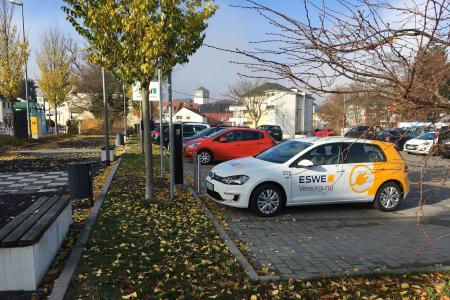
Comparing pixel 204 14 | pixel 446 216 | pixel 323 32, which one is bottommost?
pixel 446 216

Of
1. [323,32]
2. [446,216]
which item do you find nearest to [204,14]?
[323,32]

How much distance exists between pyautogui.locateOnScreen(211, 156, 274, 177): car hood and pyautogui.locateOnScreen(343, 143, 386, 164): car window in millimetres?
1663

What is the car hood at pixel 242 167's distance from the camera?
7426 mm

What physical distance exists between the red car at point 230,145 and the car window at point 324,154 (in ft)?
23.0

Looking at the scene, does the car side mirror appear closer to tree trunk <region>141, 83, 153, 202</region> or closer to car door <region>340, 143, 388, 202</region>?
car door <region>340, 143, 388, 202</region>

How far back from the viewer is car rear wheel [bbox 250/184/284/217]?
7.27m

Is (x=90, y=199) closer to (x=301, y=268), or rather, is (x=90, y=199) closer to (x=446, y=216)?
(x=301, y=268)

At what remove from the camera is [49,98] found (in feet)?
110

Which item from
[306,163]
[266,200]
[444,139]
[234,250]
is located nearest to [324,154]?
[306,163]

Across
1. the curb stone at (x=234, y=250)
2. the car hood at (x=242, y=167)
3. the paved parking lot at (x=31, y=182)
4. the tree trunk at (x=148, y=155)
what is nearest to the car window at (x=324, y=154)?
the car hood at (x=242, y=167)

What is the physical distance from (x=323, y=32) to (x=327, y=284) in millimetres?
2857

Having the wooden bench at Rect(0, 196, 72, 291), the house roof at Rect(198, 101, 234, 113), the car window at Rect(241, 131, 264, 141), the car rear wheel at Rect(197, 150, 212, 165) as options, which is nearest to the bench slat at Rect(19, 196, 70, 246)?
the wooden bench at Rect(0, 196, 72, 291)

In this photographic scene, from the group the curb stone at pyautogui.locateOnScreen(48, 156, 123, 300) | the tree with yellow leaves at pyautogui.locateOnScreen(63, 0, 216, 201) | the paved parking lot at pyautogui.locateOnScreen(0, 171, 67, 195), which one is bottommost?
the curb stone at pyautogui.locateOnScreen(48, 156, 123, 300)

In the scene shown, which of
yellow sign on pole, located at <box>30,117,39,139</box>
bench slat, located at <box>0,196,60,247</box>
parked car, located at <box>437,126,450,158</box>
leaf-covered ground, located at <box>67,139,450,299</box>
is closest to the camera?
parked car, located at <box>437,126,450,158</box>
